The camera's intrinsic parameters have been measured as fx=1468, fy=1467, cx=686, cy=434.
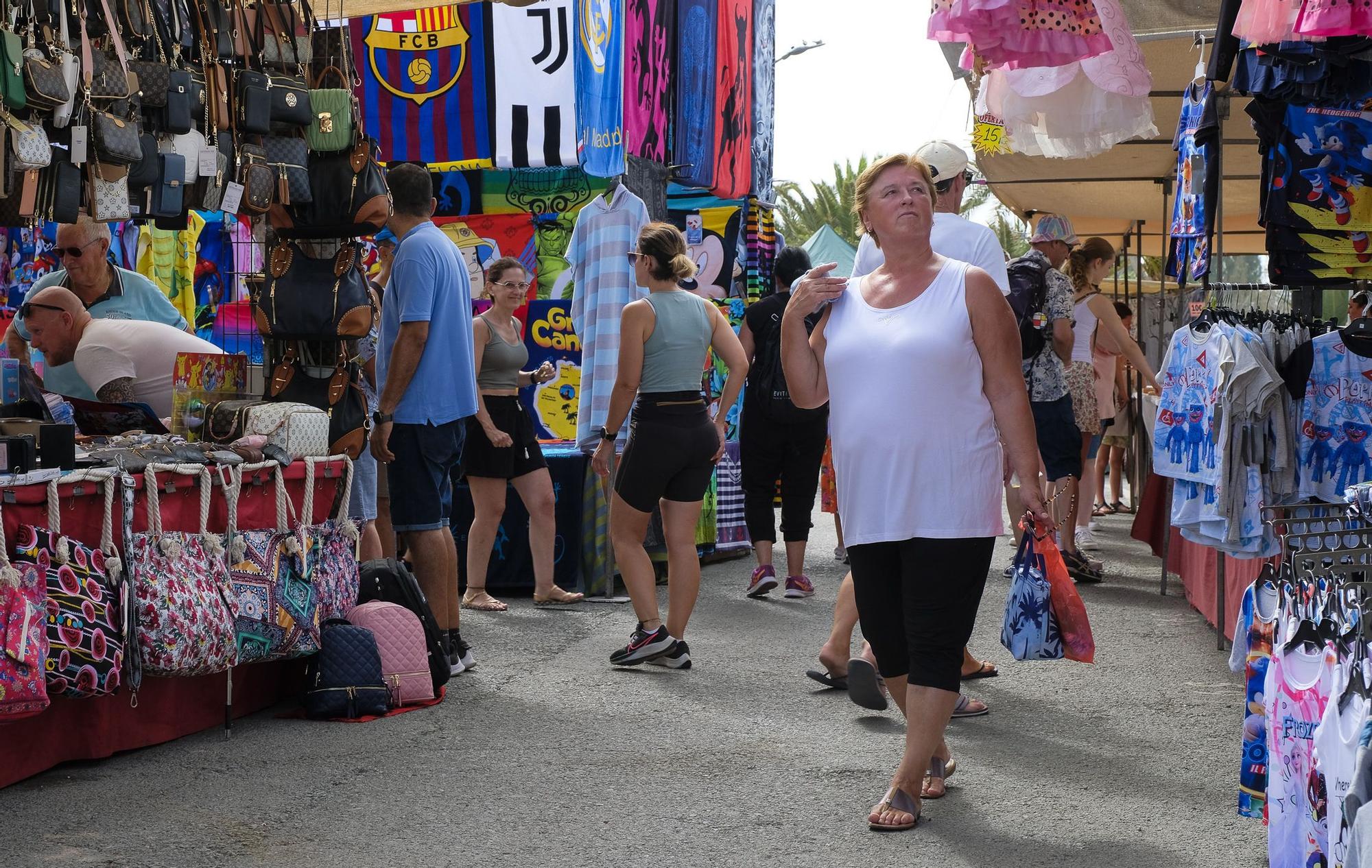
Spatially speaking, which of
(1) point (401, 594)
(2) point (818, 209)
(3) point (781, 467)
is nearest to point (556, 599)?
(3) point (781, 467)

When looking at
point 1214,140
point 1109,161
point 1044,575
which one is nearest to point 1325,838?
point 1044,575

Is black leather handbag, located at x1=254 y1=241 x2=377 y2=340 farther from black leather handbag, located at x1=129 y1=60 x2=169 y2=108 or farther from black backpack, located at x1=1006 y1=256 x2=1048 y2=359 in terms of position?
black backpack, located at x1=1006 y1=256 x2=1048 y2=359

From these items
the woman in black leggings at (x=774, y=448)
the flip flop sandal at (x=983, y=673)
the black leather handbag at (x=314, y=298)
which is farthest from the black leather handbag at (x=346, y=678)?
the woman in black leggings at (x=774, y=448)

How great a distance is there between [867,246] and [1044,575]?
1.51 meters

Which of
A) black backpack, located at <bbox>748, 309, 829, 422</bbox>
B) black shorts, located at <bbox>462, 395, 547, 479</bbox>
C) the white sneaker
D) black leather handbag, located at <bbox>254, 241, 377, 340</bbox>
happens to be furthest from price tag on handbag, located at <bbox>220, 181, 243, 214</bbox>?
the white sneaker

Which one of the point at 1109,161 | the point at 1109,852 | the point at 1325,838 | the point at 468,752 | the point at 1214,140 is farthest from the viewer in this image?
the point at 1109,161

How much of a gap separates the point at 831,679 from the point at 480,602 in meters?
2.75

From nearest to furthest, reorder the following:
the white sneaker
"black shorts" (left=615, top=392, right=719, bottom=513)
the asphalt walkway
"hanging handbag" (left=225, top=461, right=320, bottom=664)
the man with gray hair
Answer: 1. the asphalt walkway
2. "hanging handbag" (left=225, top=461, right=320, bottom=664)
3. "black shorts" (left=615, top=392, right=719, bottom=513)
4. the man with gray hair
5. the white sneaker

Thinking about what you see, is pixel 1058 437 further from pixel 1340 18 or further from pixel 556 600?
pixel 1340 18

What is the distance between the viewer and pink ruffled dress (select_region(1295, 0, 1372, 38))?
4.40 metres

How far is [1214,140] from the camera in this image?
6.23m

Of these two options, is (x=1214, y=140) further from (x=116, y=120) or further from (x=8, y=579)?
(x=8, y=579)

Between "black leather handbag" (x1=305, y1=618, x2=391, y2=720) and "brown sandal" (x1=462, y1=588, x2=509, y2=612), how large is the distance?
248 cm

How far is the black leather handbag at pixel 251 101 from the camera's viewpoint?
5.66 meters
